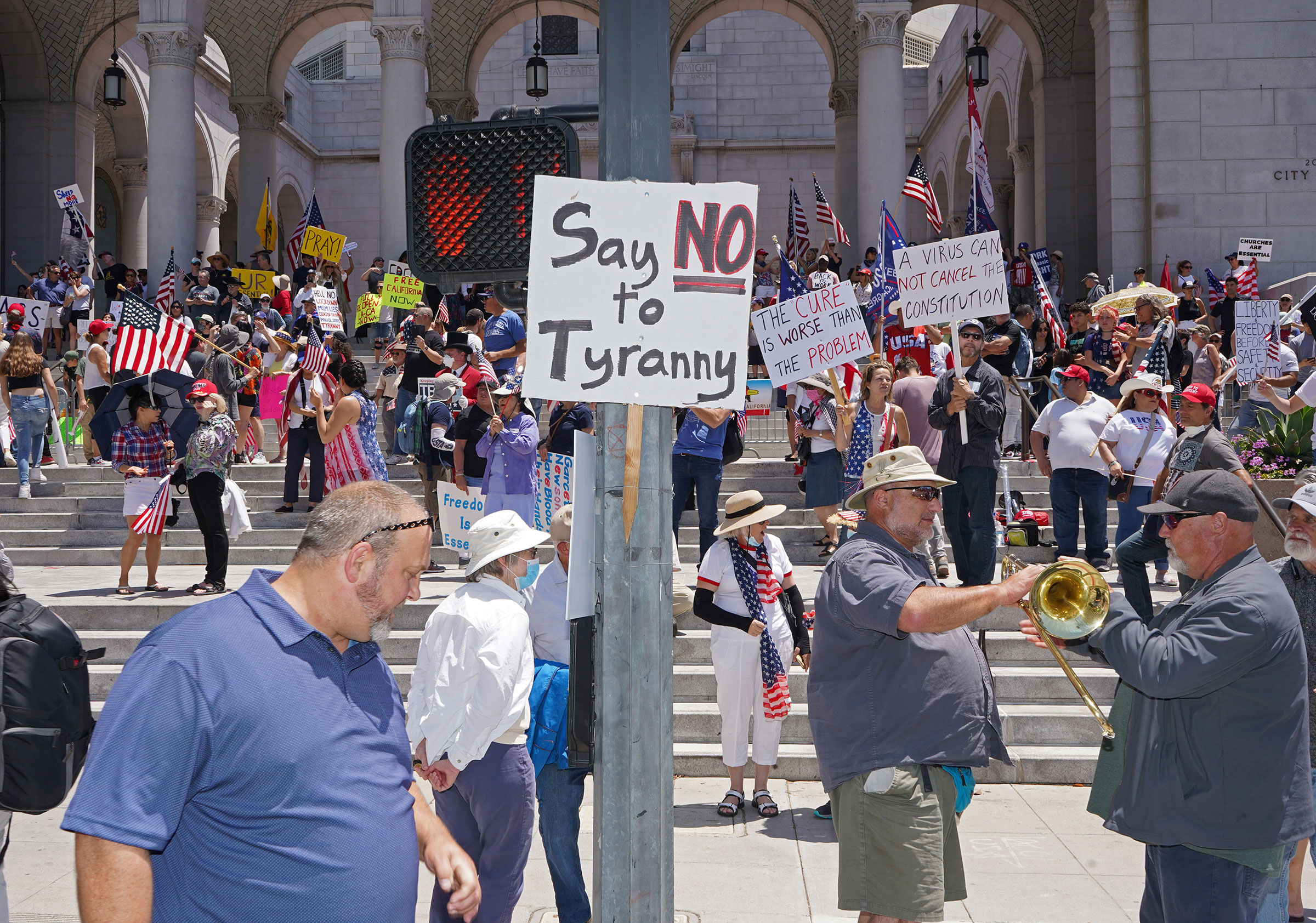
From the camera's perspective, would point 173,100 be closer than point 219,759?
No

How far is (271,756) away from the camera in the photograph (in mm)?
2449

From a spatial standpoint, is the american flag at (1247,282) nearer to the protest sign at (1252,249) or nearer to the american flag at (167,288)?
the protest sign at (1252,249)

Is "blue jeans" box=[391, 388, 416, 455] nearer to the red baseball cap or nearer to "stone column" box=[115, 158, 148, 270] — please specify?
the red baseball cap

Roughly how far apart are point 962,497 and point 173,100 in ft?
65.9

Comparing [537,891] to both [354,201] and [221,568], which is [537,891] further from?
[354,201]

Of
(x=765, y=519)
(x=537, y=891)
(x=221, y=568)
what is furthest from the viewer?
(x=221, y=568)

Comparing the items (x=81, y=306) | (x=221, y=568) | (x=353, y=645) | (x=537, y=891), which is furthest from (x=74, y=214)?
(x=353, y=645)

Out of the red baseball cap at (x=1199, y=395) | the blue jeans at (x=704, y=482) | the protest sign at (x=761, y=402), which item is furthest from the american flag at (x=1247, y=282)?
the blue jeans at (x=704, y=482)

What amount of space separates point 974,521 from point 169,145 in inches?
777

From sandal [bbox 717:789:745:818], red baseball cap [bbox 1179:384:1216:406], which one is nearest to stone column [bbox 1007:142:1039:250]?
red baseball cap [bbox 1179:384:1216:406]

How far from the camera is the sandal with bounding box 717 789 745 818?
689 centimetres

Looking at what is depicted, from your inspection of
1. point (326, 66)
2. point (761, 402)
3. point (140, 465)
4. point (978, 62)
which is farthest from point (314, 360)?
point (326, 66)

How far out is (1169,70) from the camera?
20516 millimetres

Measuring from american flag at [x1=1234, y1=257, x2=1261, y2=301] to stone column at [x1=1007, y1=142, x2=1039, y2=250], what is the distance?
37.1 feet
